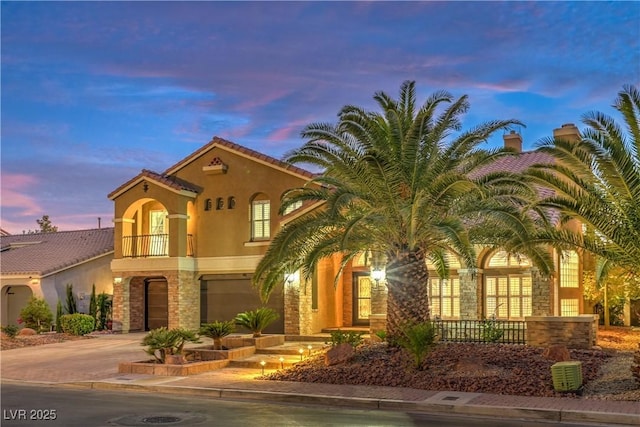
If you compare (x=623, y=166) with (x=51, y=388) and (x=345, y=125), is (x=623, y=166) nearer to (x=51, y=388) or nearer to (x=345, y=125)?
(x=345, y=125)

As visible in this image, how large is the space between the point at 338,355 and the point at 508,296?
31.3 ft

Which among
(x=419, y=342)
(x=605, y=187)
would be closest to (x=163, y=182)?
(x=419, y=342)

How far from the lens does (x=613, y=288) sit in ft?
80.2

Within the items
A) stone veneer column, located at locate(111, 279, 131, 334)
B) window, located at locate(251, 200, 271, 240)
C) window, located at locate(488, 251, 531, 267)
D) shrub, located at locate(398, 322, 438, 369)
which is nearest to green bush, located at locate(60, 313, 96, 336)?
stone veneer column, located at locate(111, 279, 131, 334)

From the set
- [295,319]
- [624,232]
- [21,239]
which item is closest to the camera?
[624,232]

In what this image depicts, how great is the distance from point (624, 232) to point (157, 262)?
2063 centimetres

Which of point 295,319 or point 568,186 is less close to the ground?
Answer: point 568,186

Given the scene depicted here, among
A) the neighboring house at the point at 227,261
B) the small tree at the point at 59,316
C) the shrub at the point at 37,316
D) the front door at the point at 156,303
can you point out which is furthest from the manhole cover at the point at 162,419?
the shrub at the point at 37,316

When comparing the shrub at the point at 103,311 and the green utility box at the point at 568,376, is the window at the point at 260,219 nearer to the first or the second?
the shrub at the point at 103,311

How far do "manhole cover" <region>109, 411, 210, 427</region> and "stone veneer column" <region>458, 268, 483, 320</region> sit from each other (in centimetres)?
1424

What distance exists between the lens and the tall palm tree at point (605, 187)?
14422mm


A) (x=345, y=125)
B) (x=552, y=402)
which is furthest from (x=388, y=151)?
(x=552, y=402)

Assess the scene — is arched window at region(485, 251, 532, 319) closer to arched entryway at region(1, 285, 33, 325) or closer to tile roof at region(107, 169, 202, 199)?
tile roof at region(107, 169, 202, 199)

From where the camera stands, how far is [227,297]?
1204 inches
